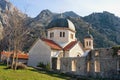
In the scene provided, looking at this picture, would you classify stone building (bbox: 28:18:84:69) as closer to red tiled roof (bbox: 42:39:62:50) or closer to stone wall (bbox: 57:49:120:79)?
red tiled roof (bbox: 42:39:62:50)

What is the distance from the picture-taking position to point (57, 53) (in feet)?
185

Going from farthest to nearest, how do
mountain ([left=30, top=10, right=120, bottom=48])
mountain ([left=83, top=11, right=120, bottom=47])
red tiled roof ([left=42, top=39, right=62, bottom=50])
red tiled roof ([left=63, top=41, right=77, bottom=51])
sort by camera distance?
1. mountain ([left=83, top=11, right=120, bottom=47])
2. mountain ([left=30, top=10, right=120, bottom=48])
3. red tiled roof ([left=63, top=41, right=77, bottom=51])
4. red tiled roof ([left=42, top=39, right=62, bottom=50])

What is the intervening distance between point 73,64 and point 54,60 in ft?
14.9

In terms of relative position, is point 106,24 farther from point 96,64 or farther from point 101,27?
point 96,64

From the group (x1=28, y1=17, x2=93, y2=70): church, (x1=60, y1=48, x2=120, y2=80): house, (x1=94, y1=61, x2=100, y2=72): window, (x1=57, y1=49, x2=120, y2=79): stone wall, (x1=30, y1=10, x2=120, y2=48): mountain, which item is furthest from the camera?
(x1=30, y1=10, x2=120, y2=48): mountain

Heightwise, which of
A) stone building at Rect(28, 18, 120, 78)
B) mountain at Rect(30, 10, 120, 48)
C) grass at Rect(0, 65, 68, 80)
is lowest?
grass at Rect(0, 65, 68, 80)

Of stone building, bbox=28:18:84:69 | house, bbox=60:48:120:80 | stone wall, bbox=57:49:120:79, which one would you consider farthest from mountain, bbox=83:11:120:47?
house, bbox=60:48:120:80

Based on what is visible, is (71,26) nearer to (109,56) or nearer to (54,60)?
(54,60)

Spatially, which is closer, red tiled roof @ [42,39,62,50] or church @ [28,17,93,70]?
red tiled roof @ [42,39,62,50]

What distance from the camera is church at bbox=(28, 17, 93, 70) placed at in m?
→ 55.8

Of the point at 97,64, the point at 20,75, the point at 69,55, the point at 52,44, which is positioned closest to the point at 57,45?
the point at 52,44

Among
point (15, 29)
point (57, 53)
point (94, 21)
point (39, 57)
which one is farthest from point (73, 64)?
point (94, 21)

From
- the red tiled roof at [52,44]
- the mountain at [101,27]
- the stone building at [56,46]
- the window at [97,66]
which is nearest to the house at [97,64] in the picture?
the window at [97,66]

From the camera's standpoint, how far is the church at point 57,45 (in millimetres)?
55812
